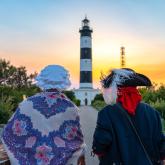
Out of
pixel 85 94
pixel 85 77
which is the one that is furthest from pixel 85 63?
pixel 85 94

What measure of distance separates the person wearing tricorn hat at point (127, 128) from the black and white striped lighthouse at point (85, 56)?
300 feet

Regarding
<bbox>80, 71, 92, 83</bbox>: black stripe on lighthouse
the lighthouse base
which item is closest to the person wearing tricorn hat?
<bbox>80, 71, 92, 83</bbox>: black stripe on lighthouse

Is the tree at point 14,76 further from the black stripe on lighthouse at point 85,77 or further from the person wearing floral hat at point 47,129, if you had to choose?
the person wearing floral hat at point 47,129

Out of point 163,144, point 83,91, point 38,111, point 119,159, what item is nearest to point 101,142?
point 119,159

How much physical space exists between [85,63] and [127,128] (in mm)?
93123

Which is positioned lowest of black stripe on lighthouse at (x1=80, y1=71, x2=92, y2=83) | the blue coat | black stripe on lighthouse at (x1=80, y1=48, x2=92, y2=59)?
the blue coat

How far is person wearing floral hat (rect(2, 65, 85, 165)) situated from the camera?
627 centimetres

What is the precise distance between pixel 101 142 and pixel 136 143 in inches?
14.3

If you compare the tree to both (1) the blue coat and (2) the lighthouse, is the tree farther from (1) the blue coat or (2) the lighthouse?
(1) the blue coat

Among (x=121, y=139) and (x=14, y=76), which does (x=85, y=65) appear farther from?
(x=121, y=139)

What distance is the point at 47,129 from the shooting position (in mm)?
6312

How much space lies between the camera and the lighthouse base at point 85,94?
11019 centimetres

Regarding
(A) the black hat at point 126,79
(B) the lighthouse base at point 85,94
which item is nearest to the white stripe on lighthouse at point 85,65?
(B) the lighthouse base at point 85,94

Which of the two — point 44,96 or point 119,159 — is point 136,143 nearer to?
point 119,159
